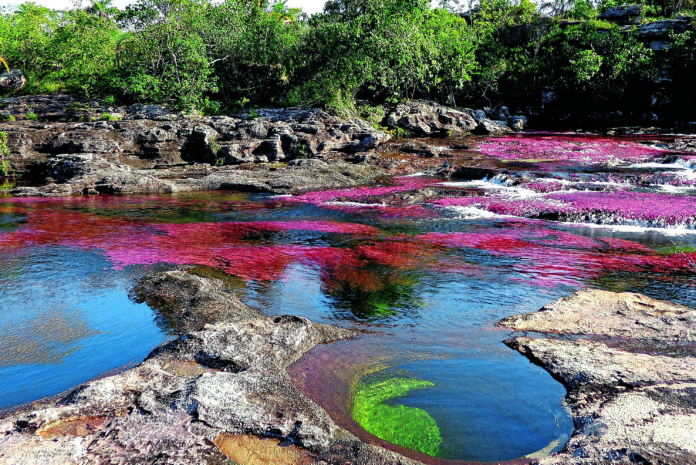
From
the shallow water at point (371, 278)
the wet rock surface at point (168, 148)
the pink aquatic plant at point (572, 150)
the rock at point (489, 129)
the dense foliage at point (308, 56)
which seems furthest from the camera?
the rock at point (489, 129)

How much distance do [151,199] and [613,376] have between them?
843 inches

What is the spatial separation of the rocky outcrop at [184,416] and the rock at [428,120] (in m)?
42.5

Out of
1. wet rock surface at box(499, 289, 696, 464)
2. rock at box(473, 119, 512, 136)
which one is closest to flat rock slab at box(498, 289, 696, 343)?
wet rock surface at box(499, 289, 696, 464)

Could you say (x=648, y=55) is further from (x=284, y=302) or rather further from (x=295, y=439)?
(x=295, y=439)

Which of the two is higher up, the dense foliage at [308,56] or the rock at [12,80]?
the dense foliage at [308,56]

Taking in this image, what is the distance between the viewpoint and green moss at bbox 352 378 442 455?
4992 millimetres

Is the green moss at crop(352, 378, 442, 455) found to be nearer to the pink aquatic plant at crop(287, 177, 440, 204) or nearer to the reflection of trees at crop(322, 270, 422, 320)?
the reflection of trees at crop(322, 270, 422, 320)

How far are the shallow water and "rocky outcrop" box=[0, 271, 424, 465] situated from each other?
63 centimetres

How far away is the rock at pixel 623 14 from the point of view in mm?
67000

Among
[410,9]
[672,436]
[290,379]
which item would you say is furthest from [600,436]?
[410,9]

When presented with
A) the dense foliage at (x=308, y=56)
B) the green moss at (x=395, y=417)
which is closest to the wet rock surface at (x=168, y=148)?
the dense foliage at (x=308, y=56)

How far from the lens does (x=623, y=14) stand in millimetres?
68125

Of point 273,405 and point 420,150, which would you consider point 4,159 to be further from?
point 273,405

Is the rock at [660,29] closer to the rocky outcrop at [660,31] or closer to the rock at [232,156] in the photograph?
the rocky outcrop at [660,31]
